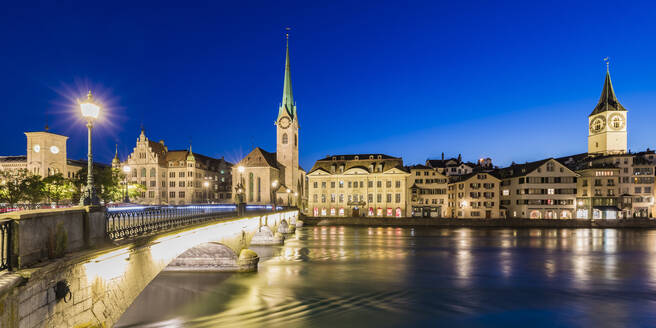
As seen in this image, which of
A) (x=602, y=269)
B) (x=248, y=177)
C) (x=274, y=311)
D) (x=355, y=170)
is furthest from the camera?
(x=248, y=177)

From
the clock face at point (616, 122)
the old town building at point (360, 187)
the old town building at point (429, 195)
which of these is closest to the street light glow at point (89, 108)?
the old town building at point (360, 187)

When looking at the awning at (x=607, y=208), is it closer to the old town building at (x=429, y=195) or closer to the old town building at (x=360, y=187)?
the old town building at (x=429, y=195)

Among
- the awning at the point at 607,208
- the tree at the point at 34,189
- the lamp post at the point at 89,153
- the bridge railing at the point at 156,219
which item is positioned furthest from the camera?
the awning at the point at 607,208

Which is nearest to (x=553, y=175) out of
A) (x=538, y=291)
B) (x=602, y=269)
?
(x=602, y=269)

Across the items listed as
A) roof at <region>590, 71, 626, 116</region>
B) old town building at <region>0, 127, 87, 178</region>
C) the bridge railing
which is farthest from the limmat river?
roof at <region>590, 71, 626, 116</region>

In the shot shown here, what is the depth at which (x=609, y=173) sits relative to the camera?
73.9 metres

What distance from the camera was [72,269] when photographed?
28.3ft

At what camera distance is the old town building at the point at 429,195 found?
263 feet

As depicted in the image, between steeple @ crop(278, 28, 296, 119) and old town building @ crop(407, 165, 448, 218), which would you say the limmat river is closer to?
old town building @ crop(407, 165, 448, 218)

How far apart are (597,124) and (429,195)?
6004 cm

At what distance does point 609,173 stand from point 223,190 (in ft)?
338

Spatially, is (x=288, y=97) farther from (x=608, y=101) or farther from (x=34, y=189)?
(x=608, y=101)

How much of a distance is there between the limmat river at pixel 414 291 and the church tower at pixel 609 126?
2702 inches

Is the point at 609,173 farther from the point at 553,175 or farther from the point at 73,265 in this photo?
the point at 73,265
